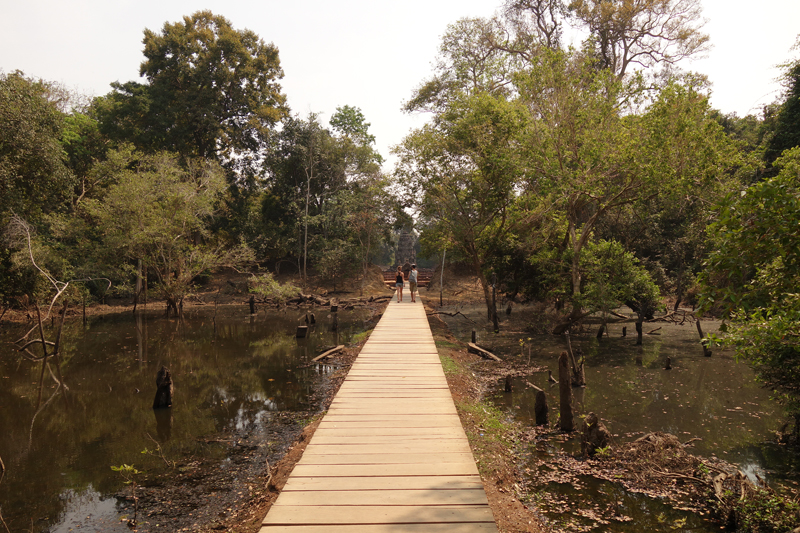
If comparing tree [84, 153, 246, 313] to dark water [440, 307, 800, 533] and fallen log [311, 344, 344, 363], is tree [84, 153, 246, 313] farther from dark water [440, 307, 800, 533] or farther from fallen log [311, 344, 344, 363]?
dark water [440, 307, 800, 533]

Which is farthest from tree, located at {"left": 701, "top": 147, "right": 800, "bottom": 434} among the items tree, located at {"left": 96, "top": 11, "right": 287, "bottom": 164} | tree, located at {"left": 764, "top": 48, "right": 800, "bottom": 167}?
tree, located at {"left": 96, "top": 11, "right": 287, "bottom": 164}

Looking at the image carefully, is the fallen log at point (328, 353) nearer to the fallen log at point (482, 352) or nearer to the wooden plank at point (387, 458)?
the fallen log at point (482, 352)

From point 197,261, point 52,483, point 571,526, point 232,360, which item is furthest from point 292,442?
point 197,261

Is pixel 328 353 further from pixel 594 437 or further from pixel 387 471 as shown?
pixel 387 471

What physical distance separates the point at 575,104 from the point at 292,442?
12.5 meters

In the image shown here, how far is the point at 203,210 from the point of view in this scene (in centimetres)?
2283

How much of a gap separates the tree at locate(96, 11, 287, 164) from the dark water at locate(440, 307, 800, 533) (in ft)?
83.3

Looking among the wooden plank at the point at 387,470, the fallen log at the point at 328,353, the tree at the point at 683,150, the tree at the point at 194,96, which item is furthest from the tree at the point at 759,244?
the tree at the point at 194,96

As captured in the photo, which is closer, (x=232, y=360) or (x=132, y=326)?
(x=232, y=360)

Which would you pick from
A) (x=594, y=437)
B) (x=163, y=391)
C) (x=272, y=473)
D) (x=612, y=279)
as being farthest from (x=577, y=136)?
(x=163, y=391)

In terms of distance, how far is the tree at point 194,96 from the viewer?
97.2 ft

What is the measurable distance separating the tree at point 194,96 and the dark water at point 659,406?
2540cm

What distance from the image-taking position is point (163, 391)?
933cm

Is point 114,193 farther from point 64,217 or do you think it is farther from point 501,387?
point 501,387
